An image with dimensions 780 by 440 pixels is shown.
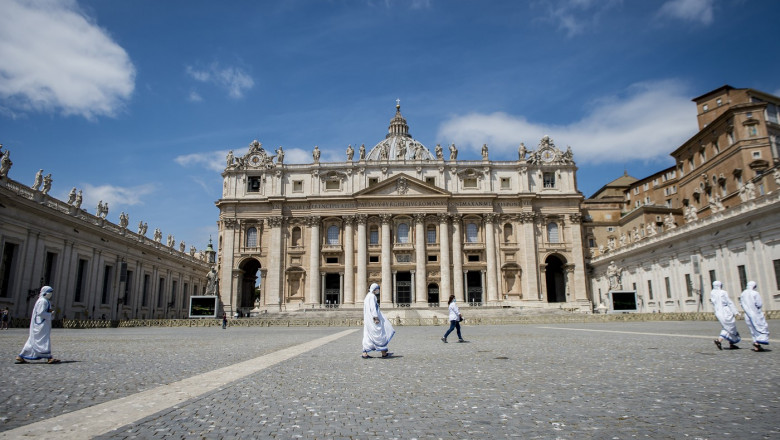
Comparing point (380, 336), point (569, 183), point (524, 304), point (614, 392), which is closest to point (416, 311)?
point (524, 304)

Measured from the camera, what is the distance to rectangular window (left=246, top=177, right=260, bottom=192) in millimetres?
66125

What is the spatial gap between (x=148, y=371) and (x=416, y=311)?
46.2 metres

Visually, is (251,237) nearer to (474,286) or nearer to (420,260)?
(420,260)

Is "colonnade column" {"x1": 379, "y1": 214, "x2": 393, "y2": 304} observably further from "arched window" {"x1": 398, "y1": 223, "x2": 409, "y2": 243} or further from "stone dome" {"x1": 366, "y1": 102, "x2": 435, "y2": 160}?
"stone dome" {"x1": 366, "y1": 102, "x2": 435, "y2": 160}

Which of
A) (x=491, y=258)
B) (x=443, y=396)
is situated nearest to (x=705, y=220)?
(x=491, y=258)

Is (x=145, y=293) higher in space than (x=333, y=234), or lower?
lower

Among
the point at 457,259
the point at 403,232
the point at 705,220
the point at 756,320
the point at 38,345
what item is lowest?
the point at 38,345

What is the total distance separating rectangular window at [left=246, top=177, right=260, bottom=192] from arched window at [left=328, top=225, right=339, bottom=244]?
36.4 feet

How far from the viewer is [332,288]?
6406 centimetres

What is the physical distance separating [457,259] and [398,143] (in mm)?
40977

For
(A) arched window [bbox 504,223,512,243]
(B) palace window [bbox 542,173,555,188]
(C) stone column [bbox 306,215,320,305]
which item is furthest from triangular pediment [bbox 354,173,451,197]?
(B) palace window [bbox 542,173,555,188]

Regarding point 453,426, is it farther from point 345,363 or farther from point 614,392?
point 345,363

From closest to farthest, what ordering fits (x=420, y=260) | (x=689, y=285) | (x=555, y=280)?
1. (x=689, y=285)
2. (x=420, y=260)
3. (x=555, y=280)

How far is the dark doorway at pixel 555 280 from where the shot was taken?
66250 mm
